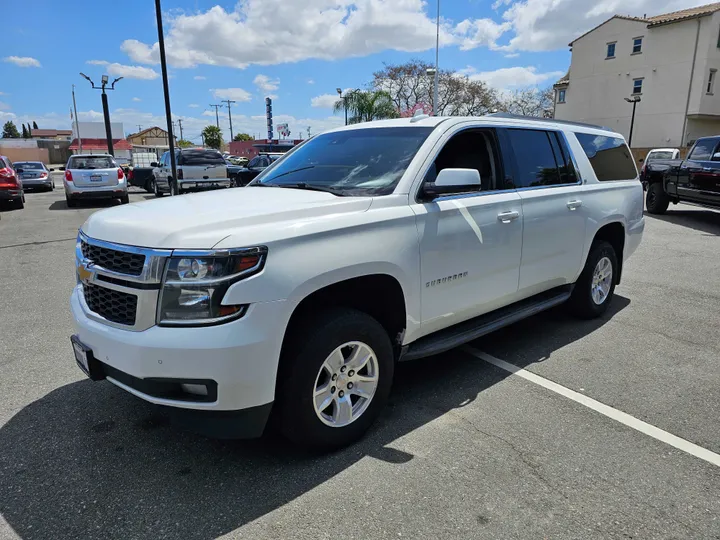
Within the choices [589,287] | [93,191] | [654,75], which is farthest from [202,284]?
[654,75]

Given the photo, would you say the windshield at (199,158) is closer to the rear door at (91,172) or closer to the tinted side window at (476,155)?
the rear door at (91,172)

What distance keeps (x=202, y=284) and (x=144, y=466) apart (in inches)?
47.3

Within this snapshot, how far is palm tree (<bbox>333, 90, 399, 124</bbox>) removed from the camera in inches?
1283

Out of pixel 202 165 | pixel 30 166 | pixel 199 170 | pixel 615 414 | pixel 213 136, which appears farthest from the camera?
pixel 213 136

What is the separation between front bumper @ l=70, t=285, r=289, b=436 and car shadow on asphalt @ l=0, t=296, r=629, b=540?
29cm

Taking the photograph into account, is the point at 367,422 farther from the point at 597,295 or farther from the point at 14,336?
the point at 14,336

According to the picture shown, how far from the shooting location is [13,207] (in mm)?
16031

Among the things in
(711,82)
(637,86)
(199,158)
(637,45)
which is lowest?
(199,158)

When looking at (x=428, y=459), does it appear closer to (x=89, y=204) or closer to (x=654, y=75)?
(x=89, y=204)

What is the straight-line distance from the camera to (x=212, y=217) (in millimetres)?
2693

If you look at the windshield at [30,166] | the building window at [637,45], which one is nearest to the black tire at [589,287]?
the windshield at [30,166]

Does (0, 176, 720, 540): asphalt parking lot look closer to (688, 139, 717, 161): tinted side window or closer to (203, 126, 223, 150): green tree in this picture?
(688, 139, 717, 161): tinted side window

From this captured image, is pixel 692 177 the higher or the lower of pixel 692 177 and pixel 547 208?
the lower

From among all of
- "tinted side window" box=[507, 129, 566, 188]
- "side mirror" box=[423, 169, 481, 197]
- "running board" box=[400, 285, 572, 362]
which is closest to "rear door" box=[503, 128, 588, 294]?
"tinted side window" box=[507, 129, 566, 188]
